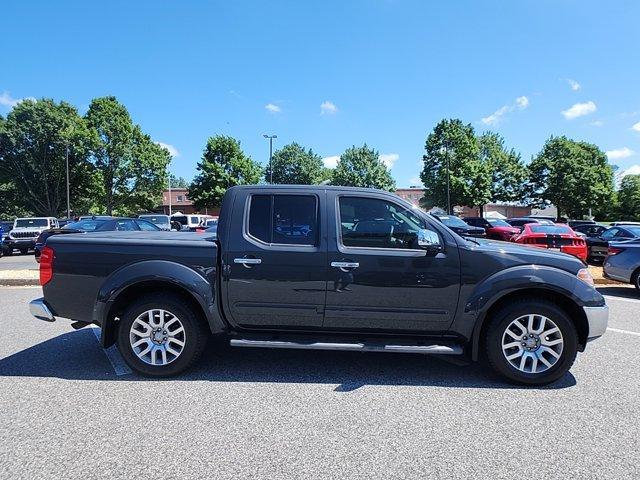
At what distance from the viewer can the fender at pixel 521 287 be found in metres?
3.86

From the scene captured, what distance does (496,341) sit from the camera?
3.94m

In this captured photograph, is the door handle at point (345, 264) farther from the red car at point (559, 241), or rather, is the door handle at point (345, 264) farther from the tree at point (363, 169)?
the tree at point (363, 169)

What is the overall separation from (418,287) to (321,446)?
168 cm

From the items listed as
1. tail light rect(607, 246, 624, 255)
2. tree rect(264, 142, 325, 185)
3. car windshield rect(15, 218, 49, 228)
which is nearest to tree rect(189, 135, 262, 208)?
car windshield rect(15, 218, 49, 228)

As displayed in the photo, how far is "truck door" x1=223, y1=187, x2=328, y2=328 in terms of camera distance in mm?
3977

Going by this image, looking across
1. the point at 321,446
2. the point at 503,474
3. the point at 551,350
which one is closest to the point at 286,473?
the point at 321,446

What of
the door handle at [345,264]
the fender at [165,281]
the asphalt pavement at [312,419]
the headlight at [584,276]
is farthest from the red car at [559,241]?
the fender at [165,281]

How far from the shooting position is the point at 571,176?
1833 inches

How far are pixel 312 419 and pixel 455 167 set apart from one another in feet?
156

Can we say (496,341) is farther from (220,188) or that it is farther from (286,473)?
(220,188)

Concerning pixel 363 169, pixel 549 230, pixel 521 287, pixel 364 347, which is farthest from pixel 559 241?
pixel 363 169

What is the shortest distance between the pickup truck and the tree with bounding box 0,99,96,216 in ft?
134

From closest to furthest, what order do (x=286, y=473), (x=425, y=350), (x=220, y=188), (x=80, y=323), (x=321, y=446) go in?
(x=286, y=473) < (x=321, y=446) < (x=425, y=350) < (x=80, y=323) < (x=220, y=188)

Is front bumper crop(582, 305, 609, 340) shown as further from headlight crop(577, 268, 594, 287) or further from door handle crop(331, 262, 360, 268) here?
door handle crop(331, 262, 360, 268)
